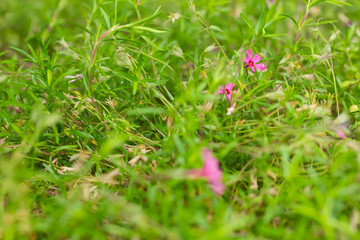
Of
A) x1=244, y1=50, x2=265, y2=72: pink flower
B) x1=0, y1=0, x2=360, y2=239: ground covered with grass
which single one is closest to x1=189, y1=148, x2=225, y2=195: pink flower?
x1=0, y1=0, x2=360, y2=239: ground covered with grass

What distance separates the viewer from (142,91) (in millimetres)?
1577

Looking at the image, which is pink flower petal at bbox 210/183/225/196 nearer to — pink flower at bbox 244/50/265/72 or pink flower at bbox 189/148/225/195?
pink flower at bbox 189/148/225/195

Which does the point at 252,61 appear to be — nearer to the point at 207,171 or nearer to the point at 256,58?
the point at 256,58

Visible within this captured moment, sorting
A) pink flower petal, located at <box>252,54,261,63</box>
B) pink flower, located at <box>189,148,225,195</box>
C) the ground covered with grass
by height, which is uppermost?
pink flower petal, located at <box>252,54,261,63</box>

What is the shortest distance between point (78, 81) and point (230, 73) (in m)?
0.84

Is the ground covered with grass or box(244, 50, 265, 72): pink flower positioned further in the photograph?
box(244, 50, 265, 72): pink flower

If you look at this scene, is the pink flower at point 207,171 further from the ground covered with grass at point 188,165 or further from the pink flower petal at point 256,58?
the pink flower petal at point 256,58

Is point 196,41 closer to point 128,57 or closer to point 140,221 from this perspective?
point 128,57

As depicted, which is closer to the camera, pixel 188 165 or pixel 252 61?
pixel 188 165

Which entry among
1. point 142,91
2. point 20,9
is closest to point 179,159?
point 142,91

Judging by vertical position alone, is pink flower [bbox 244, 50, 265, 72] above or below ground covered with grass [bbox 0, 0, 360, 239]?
above

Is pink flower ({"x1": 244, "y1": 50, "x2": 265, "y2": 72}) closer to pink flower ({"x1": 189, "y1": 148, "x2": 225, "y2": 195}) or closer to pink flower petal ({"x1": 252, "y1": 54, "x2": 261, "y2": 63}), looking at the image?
pink flower petal ({"x1": 252, "y1": 54, "x2": 261, "y2": 63})

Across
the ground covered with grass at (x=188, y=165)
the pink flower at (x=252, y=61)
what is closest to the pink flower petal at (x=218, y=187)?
the ground covered with grass at (x=188, y=165)

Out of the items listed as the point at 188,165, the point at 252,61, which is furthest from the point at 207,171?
the point at 252,61
